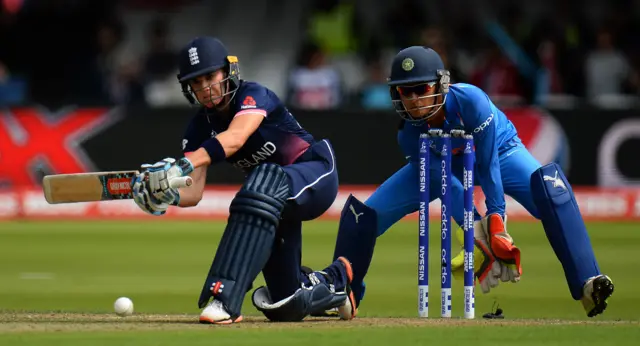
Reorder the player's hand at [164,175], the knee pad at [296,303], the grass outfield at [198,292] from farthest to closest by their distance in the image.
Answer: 1. the knee pad at [296,303]
2. the player's hand at [164,175]
3. the grass outfield at [198,292]

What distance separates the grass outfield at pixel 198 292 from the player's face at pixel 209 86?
1.04 meters

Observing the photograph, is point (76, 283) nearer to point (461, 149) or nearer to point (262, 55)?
point (461, 149)

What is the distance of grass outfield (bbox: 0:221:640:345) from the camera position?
546 centimetres

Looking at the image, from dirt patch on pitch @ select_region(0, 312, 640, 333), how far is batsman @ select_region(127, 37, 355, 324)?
0.40ft

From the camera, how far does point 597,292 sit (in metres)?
6.23

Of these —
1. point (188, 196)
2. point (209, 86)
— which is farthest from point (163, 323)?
point (209, 86)

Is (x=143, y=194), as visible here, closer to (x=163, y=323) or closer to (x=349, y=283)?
(x=163, y=323)

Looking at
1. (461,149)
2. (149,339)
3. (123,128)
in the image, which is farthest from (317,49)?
(149,339)

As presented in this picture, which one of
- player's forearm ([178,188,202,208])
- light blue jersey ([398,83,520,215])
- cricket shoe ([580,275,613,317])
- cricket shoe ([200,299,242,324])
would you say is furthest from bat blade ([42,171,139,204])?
cricket shoe ([580,275,613,317])

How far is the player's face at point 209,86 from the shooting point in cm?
600

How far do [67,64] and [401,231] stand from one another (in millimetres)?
5217

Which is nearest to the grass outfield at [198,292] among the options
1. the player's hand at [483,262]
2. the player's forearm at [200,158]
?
the player's hand at [483,262]

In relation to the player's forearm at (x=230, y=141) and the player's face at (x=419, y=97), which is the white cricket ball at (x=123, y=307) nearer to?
the player's forearm at (x=230, y=141)

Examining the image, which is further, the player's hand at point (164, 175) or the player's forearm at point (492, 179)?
the player's forearm at point (492, 179)
